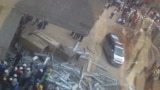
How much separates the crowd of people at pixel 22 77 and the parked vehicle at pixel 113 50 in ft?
23.7

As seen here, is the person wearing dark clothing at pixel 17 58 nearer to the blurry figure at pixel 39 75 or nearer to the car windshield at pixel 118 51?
the blurry figure at pixel 39 75

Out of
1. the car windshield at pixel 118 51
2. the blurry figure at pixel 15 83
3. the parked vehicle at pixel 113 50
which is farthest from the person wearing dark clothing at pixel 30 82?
the car windshield at pixel 118 51

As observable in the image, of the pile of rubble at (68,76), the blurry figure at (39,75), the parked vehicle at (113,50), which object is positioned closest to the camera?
the blurry figure at (39,75)

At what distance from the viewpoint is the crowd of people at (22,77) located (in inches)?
592

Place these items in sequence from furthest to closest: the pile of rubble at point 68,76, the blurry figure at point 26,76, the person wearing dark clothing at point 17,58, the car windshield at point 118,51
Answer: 1. the car windshield at point 118,51
2. the pile of rubble at point 68,76
3. the person wearing dark clothing at point 17,58
4. the blurry figure at point 26,76

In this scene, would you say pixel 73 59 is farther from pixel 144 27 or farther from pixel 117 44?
pixel 144 27

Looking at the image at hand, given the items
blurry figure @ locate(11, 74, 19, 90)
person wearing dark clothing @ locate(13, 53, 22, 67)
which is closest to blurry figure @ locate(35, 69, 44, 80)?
blurry figure @ locate(11, 74, 19, 90)

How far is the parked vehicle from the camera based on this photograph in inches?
927

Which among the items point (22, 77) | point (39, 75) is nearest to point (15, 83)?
point (22, 77)

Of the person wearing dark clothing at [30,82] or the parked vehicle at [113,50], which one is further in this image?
the parked vehicle at [113,50]

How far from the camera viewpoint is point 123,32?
28.8 m

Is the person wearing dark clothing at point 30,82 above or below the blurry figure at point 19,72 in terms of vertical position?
below

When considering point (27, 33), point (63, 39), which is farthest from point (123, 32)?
point (27, 33)

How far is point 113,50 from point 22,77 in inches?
387
